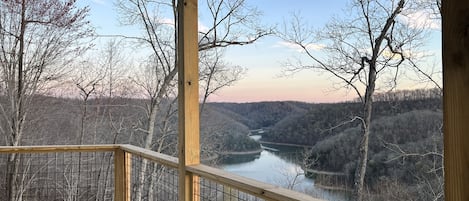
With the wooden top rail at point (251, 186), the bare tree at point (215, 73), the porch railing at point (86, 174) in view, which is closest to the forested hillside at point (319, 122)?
the porch railing at point (86, 174)

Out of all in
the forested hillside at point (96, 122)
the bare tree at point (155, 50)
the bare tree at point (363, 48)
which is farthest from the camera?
the bare tree at point (155, 50)

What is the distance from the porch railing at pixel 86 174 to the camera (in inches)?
124

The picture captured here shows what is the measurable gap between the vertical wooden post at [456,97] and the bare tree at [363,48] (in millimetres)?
2159

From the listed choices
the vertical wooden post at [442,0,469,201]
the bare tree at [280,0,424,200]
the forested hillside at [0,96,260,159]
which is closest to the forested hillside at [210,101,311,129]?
the bare tree at [280,0,424,200]

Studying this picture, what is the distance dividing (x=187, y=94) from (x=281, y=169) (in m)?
1.16

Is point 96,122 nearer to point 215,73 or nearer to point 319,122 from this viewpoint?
point 215,73

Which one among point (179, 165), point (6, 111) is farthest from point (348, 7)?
point (6, 111)

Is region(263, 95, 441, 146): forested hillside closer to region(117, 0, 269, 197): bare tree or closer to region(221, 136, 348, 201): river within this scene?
region(221, 136, 348, 201): river

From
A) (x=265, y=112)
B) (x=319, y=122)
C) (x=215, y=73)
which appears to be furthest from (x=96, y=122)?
(x=319, y=122)

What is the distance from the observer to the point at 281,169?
301cm

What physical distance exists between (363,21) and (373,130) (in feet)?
3.27

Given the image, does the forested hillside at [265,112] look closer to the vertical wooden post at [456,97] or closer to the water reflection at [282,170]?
the water reflection at [282,170]

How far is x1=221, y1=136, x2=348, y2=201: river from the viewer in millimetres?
2920

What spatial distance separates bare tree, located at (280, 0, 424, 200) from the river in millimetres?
377
